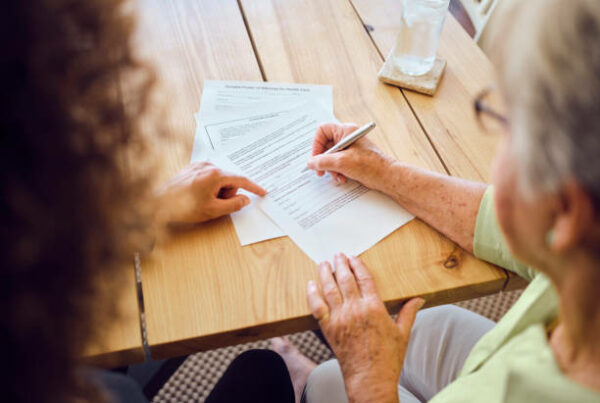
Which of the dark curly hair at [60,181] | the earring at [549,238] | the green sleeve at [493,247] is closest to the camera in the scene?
the dark curly hair at [60,181]

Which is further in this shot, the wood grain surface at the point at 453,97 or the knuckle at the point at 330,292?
the wood grain surface at the point at 453,97

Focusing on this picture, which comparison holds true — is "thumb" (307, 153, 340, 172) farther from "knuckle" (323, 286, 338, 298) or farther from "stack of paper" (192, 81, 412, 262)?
"knuckle" (323, 286, 338, 298)

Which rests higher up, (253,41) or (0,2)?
A: (0,2)

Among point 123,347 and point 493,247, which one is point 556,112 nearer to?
point 493,247

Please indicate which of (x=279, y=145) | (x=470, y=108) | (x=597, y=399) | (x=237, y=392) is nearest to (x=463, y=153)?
(x=470, y=108)

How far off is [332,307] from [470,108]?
0.56 metres

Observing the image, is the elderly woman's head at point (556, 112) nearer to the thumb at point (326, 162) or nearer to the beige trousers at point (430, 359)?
the thumb at point (326, 162)

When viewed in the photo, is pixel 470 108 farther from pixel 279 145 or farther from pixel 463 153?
pixel 279 145

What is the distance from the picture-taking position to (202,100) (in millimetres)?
971

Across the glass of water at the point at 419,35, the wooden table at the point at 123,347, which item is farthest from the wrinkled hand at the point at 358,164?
the wooden table at the point at 123,347

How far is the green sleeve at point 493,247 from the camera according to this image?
773mm

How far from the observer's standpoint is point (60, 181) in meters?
0.35

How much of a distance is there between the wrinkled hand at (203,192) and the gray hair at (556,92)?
49 centimetres

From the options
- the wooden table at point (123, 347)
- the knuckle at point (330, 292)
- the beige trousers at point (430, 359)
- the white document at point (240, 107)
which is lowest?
the beige trousers at point (430, 359)
